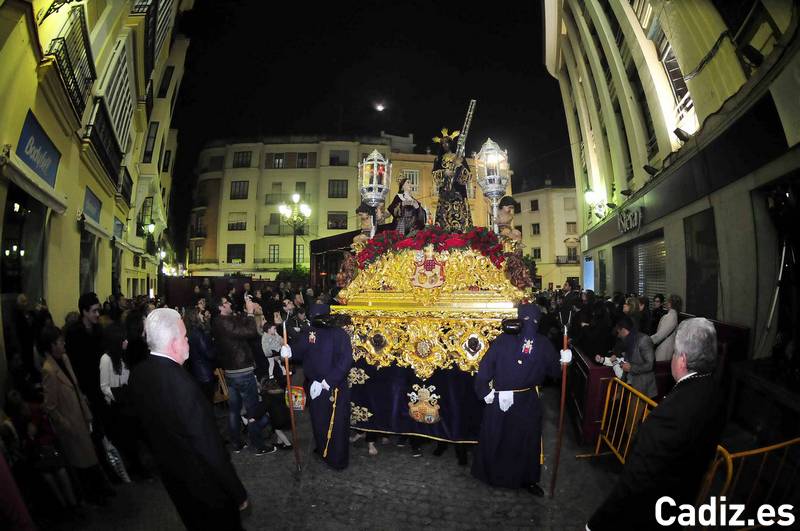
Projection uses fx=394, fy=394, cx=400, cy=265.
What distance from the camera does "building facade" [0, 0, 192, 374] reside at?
5.63m

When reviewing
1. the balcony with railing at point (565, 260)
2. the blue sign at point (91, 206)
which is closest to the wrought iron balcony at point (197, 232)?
the blue sign at point (91, 206)

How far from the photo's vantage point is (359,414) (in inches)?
222

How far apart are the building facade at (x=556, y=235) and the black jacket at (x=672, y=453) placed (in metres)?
38.0

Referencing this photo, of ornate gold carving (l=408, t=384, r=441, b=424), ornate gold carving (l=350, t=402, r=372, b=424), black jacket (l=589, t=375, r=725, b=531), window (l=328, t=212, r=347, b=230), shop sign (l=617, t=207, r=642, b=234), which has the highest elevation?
window (l=328, t=212, r=347, b=230)

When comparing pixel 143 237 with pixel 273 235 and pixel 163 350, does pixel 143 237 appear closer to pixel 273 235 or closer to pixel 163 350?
pixel 273 235

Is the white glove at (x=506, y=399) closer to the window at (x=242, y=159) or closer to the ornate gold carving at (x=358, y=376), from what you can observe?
the ornate gold carving at (x=358, y=376)

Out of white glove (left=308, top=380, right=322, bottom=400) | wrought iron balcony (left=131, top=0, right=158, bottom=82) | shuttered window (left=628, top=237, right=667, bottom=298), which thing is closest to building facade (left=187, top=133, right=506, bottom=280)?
wrought iron balcony (left=131, top=0, right=158, bottom=82)

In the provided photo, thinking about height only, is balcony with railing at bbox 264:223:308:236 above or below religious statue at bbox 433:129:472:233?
above

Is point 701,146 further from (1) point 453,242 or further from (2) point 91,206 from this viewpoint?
(2) point 91,206

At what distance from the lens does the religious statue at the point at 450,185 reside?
720cm

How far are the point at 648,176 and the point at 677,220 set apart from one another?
9.90ft

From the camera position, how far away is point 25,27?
18.1ft

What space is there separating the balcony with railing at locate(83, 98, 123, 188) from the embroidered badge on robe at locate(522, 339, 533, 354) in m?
10.7

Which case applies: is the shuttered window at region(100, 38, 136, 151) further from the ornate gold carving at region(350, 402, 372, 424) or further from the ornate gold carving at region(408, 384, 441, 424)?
the ornate gold carving at region(408, 384, 441, 424)
